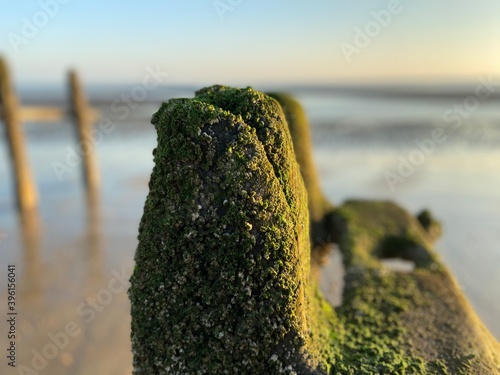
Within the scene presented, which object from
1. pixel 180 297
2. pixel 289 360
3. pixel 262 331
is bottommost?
pixel 289 360

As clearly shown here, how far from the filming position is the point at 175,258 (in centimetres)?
272

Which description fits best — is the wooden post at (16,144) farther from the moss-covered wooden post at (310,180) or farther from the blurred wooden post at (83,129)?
the moss-covered wooden post at (310,180)

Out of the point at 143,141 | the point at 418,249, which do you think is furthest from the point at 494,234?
the point at 143,141

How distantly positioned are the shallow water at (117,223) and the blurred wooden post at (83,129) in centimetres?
50

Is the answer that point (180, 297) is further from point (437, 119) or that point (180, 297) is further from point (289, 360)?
point (437, 119)

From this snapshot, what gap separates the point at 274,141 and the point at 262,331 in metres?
1.25

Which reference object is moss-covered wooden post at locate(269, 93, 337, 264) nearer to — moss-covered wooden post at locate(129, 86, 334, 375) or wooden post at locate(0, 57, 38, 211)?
moss-covered wooden post at locate(129, 86, 334, 375)

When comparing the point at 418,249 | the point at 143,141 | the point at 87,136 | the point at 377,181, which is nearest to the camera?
the point at 418,249

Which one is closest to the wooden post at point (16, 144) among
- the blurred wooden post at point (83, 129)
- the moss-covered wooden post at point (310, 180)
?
the blurred wooden post at point (83, 129)

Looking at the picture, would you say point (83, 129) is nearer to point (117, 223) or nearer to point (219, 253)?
point (117, 223)

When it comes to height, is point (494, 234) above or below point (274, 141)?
below

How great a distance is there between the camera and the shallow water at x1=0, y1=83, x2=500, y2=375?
5.43 meters
